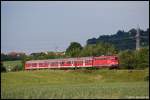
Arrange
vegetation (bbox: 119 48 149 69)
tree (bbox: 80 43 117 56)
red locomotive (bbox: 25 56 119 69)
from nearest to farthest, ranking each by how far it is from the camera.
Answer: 1. red locomotive (bbox: 25 56 119 69)
2. vegetation (bbox: 119 48 149 69)
3. tree (bbox: 80 43 117 56)

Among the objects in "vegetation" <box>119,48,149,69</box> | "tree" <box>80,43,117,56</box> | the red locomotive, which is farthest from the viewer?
"tree" <box>80,43,117,56</box>

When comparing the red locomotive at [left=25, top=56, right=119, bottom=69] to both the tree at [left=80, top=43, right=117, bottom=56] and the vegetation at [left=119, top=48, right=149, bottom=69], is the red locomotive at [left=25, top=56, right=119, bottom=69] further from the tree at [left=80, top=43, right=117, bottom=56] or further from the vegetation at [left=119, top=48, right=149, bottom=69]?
the tree at [left=80, top=43, right=117, bottom=56]

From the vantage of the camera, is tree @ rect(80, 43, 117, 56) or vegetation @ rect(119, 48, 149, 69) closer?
vegetation @ rect(119, 48, 149, 69)

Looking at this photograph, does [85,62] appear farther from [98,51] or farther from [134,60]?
[98,51]

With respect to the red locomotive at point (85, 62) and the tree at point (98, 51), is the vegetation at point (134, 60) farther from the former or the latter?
the tree at point (98, 51)

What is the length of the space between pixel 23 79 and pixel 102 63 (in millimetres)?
23494

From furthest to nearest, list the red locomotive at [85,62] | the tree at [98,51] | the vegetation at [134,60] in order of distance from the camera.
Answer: the tree at [98,51] → the vegetation at [134,60] → the red locomotive at [85,62]

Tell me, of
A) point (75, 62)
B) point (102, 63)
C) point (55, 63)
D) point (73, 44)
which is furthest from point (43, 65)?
point (73, 44)

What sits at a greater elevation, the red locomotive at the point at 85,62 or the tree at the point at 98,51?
the tree at the point at 98,51

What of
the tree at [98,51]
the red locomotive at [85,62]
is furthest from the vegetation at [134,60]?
the tree at [98,51]

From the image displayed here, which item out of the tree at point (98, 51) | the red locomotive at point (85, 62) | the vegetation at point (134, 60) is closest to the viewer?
the red locomotive at point (85, 62)

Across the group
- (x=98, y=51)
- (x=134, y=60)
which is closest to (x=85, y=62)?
(x=134, y=60)

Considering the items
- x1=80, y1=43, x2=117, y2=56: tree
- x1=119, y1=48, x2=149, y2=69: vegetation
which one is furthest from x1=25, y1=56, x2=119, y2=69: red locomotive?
x1=80, y1=43, x2=117, y2=56: tree

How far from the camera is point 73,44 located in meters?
173
